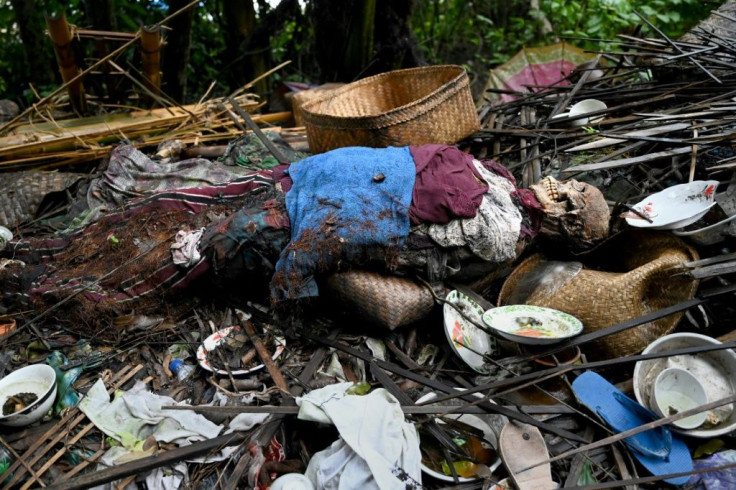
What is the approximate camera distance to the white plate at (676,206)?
269 cm

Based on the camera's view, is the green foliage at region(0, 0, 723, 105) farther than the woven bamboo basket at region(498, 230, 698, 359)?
Yes

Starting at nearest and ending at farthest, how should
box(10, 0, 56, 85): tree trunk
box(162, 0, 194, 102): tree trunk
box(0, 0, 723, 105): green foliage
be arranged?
box(162, 0, 194, 102): tree trunk
box(10, 0, 56, 85): tree trunk
box(0, 0, 723, 105): green foliage

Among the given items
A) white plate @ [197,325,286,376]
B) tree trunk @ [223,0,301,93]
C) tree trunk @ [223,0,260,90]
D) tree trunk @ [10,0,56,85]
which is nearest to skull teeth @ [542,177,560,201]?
white plate @ [197,325,286,376]

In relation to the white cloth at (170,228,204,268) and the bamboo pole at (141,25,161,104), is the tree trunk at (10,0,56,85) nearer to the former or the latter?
the bamboo pole at (141,25,161,104)

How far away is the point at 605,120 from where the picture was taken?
3.81 meters

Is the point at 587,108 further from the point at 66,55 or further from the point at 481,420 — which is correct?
the point at 66,55

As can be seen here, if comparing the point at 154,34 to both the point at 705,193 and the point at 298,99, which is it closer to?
the point at 298,99

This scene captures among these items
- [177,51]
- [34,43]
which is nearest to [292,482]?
[177,51]

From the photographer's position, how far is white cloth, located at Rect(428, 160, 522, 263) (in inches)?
108

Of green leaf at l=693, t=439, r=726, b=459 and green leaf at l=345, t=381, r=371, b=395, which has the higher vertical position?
green leaf at l=345, t=381, r=371, b=395

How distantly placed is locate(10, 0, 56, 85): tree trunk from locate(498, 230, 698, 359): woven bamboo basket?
5952 mm

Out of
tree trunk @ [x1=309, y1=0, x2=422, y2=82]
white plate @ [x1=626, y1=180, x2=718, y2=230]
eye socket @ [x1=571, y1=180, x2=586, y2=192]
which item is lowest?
white plate @ [x1=626, y1=180, x2=718, y2=230]

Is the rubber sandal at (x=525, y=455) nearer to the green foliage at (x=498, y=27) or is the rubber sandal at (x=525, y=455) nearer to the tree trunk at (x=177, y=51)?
the tree trunk at (x=177, y=51)

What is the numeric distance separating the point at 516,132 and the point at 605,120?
634 millimetres
